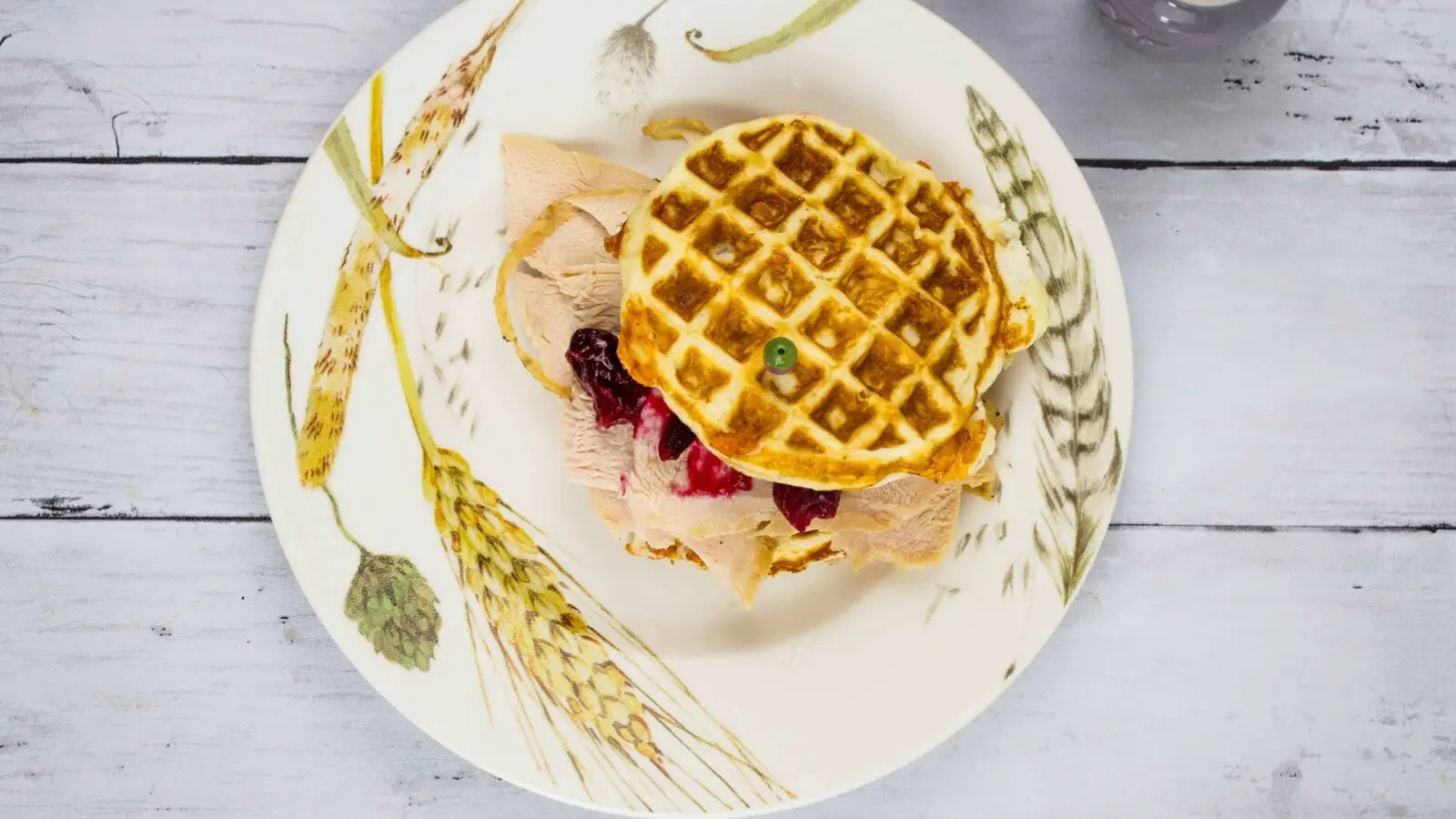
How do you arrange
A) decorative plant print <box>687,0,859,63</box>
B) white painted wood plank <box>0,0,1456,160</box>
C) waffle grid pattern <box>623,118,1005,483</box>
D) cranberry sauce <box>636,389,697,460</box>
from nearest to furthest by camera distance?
1. waffle grid pattern <box>623,118,1005,483</box>
2. decorative plant print <box>687,0,859,63</box>
3. cranberry sauce <box>636,389,697,460</box>
4. white painted wood plank <box>0,0,1456,160</box>

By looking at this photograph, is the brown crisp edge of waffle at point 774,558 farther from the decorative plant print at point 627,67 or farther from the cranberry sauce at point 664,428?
the decorative plant print at point 627,67

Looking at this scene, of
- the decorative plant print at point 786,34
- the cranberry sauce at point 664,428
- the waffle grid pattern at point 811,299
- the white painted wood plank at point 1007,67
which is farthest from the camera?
the white painted wood plank at point 1007,67

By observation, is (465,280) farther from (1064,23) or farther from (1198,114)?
(1198,114)

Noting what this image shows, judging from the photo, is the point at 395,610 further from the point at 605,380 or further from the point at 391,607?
the point at 605,380

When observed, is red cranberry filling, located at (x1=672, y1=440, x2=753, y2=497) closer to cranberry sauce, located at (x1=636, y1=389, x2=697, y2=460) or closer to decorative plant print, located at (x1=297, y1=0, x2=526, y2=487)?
cranberry sauce, located at (x1=636, y1=389, x2=697, y2=460)

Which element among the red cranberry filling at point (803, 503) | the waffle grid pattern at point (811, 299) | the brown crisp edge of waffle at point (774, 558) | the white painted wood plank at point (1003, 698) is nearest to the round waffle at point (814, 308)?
the waffle grid pattern at point (811, 299)

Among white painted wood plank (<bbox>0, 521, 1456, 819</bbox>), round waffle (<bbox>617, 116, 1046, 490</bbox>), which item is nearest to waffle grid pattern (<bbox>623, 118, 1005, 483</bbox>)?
round waffle (<bbox>617, 116, 1046, 490</bbox>)

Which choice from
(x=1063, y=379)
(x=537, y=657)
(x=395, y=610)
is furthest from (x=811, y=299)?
(x=395, y=610)
